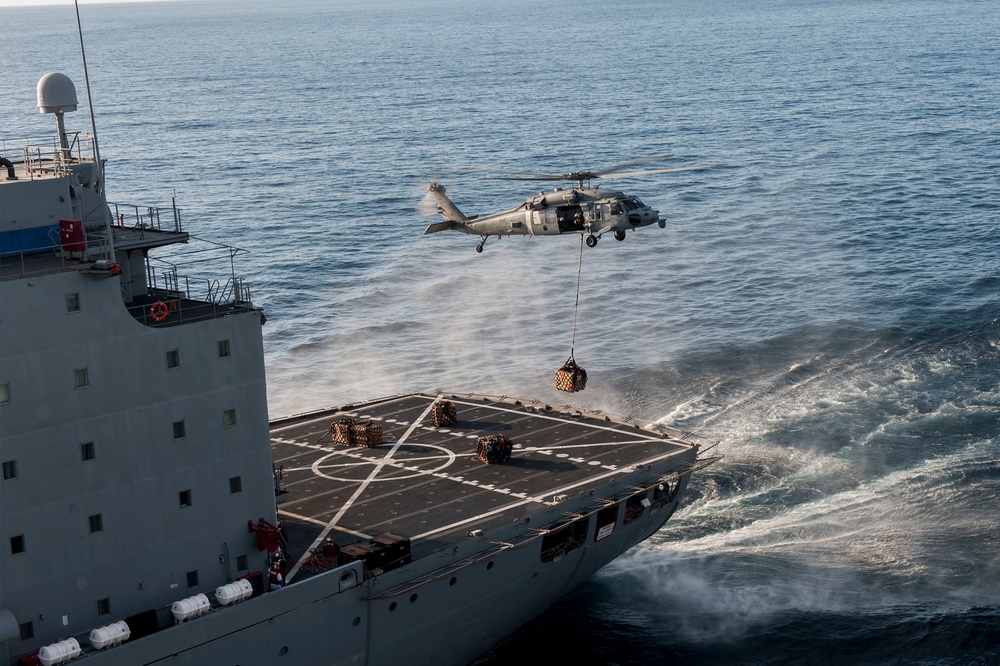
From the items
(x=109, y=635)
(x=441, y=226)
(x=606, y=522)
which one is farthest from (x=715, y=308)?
(x=109, y=635)

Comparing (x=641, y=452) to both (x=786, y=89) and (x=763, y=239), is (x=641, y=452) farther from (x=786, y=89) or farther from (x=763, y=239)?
(x=786, y=89)

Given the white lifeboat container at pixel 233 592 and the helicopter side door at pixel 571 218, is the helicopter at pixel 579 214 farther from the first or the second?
the white lifeboat container at pixel 233 592

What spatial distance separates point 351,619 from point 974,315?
59850 millimetres

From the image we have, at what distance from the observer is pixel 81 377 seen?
3609cm

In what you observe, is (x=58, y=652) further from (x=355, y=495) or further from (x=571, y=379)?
(x=571, y=379)

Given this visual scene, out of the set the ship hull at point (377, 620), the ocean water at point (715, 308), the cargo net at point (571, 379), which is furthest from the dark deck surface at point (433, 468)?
the ocean water at point (715, 308)

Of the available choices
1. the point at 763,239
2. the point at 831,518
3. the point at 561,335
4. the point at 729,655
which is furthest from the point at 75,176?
the point at 763,239

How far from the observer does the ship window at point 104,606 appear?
37250 mm

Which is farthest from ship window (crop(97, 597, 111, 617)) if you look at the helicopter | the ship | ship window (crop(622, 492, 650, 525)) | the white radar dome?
the helicopter

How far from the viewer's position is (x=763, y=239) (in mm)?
108375

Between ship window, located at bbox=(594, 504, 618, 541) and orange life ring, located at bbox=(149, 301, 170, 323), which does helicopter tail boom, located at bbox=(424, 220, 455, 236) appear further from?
orange life ring, located at bbox=(149, 301, 170, 323)

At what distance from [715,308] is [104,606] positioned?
63.4 m

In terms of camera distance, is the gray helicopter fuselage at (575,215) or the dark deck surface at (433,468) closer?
the dark deck surface at (433,468)

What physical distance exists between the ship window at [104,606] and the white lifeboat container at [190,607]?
1980 millimetres
